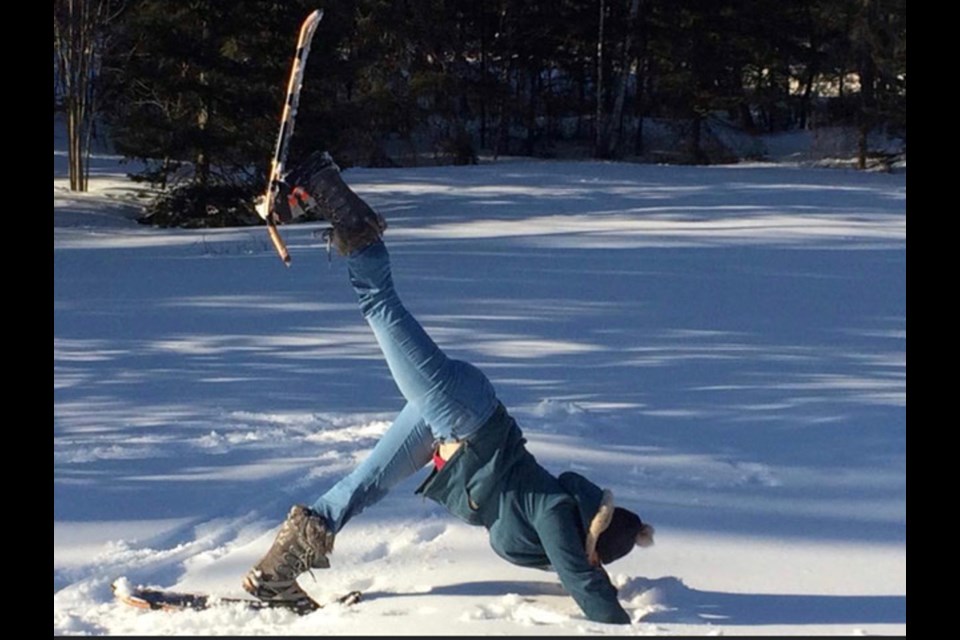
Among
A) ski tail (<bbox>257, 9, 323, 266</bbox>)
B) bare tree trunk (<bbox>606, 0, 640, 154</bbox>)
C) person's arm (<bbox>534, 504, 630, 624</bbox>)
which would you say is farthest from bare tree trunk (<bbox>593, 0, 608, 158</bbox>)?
person's arm (<bbox>534, 504, 630, 624</bbox>)

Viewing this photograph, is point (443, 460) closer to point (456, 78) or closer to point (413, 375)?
point (413, 375)

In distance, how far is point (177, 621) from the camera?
3.35 meters

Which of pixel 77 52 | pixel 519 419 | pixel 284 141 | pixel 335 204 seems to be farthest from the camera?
pixel 77 52

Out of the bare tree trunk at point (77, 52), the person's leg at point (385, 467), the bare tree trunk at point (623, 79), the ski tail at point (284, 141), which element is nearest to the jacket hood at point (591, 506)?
the person's leg at point (385, 467)

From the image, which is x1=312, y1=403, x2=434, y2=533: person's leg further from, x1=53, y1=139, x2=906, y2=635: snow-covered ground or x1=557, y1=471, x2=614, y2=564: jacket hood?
x1=557, y1=471, x2=614, y2=564: jacket hood

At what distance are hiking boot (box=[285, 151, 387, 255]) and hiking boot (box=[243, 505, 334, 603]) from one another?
0.79 meters

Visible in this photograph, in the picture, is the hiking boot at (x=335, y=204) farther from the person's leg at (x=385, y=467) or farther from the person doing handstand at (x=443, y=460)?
the person's leg at (x=385, y=467)

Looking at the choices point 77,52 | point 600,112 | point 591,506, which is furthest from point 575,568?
point 600,112

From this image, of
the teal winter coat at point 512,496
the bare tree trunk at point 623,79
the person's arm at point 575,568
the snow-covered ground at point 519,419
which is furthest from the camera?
the bare tree trunk at point 623,79

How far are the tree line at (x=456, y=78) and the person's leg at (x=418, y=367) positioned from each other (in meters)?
15.0

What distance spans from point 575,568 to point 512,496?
0.28 metres

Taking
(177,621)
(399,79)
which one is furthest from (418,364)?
(399,79)

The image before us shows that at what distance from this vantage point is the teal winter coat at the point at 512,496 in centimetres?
340

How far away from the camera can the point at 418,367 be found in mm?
3449
